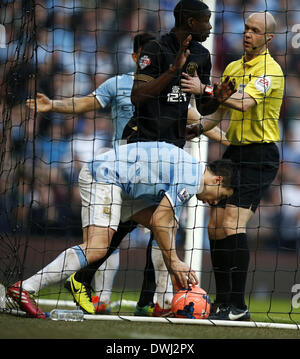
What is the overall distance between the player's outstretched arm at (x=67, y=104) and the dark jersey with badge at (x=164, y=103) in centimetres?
68

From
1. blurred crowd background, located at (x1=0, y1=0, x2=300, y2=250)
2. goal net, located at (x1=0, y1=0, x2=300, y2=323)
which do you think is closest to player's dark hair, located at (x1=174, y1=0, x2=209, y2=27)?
goal net, located at (x1=0, y1=0, x2=300, y2=323)

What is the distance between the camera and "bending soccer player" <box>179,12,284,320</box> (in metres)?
4.66

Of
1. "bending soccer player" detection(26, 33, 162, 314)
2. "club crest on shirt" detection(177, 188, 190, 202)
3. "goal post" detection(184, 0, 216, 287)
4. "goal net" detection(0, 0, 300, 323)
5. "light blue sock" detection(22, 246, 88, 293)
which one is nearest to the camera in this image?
"light blue sock" detection(22, 246, 88, 293)

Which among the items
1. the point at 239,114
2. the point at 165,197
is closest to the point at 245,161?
the point at 239,114

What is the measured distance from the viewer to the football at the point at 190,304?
4.35 meters

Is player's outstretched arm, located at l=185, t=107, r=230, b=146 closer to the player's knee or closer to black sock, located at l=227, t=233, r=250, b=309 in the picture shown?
the player's knee

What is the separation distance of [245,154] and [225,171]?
368mm

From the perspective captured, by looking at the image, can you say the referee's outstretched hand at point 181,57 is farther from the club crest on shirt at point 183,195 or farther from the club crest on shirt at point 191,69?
the club crest on shirt at point 183,195

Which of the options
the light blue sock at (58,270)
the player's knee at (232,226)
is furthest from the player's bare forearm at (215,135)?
the light blue sock at (58,270)

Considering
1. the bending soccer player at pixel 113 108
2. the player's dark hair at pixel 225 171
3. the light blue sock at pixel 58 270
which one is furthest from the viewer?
the bending soccer player at pixel 113 108

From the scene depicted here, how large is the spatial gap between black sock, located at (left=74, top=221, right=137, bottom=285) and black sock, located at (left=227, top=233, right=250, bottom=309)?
0.69m

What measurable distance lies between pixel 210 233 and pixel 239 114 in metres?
0.82

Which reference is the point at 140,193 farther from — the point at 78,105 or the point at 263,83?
the point at 78,105
